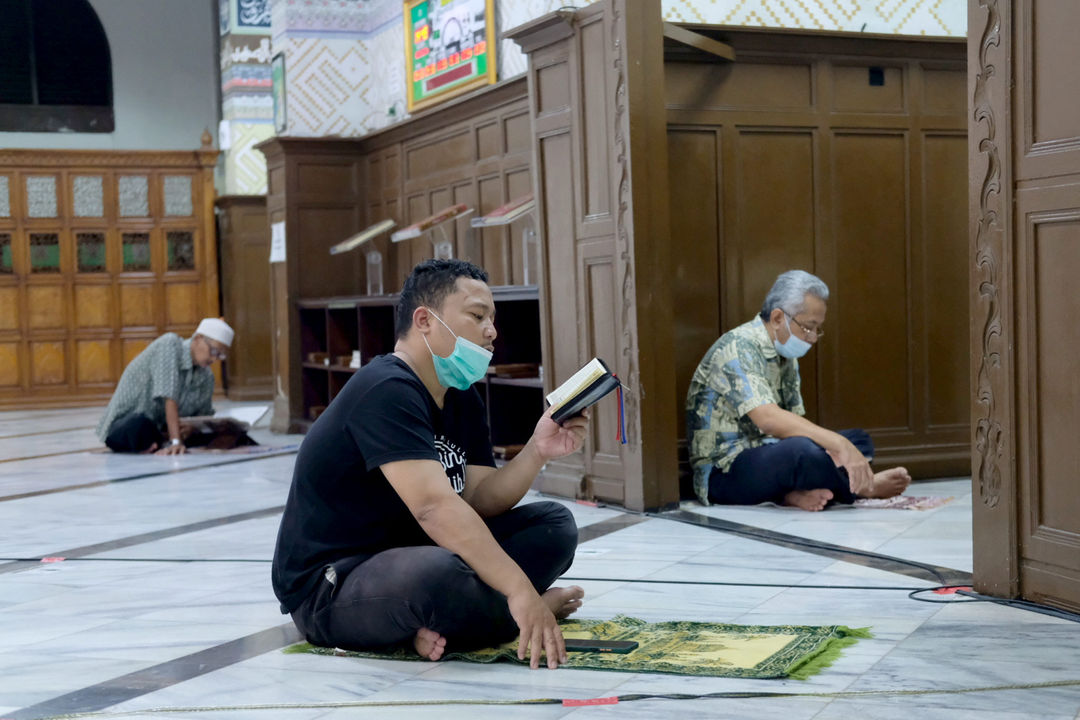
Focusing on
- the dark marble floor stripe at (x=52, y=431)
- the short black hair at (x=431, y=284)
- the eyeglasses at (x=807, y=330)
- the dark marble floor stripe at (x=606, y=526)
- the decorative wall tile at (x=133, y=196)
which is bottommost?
the dark marble floor stripe at (x=606, y=526)

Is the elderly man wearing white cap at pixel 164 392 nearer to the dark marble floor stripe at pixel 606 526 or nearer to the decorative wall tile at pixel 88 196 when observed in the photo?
the dark marble floor stripe at pixel 606 526

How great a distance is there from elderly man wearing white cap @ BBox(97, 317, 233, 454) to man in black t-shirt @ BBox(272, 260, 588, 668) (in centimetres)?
484

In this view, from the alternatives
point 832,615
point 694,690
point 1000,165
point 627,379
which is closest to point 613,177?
point 627,379

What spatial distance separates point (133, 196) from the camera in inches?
512

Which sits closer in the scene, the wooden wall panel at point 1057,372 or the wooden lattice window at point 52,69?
the wooden wall panel at point 1057,372

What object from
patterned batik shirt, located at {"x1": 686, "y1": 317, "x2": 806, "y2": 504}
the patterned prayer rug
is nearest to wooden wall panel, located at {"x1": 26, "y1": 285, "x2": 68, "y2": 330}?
patterned batik shirt, located at {"x1": 686, "y1": 317, "x2": 806, "y2": 504}

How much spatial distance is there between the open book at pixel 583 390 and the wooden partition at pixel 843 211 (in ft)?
8.96

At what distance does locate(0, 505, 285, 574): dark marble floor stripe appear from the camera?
177 inches

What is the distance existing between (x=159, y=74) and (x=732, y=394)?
10.2m

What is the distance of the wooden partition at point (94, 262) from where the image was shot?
502 inches

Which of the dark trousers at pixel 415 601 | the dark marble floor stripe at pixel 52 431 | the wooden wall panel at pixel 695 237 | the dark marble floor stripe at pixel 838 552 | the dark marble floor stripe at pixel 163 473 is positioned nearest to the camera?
the dark trousers at pixel 415 601

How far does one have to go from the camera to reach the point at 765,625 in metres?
3.18

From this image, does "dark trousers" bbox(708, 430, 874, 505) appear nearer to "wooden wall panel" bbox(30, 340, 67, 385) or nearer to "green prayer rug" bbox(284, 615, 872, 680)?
"green prayer rug" bbox(284, 615, 872, 680)

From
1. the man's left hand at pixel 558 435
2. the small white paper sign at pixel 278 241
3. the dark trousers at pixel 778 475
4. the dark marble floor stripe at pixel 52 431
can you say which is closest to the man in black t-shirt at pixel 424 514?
the man's left hand at pixel 558 435
